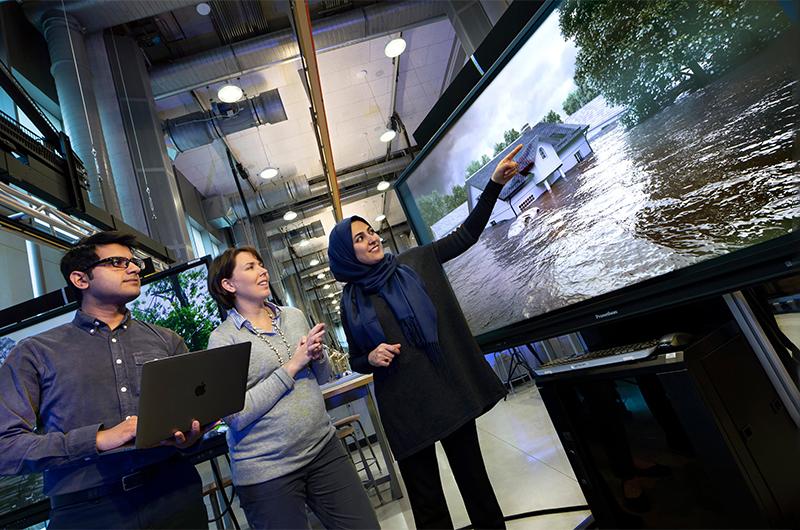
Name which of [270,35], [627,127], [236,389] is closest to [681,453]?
[627,127]

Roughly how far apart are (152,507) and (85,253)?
2.84ft

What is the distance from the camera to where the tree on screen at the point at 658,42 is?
110cm

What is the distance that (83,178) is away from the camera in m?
2.98

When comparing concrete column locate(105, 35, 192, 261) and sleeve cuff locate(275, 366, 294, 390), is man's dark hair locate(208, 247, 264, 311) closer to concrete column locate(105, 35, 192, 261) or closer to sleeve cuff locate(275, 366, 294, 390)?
sleeve cuff locate(275, 366, 294, 390)

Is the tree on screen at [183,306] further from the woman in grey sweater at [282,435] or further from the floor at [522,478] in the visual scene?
the woman in grey sweater at [282,435]

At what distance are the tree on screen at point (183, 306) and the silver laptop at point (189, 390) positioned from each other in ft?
8.06

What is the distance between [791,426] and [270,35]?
5462 mm

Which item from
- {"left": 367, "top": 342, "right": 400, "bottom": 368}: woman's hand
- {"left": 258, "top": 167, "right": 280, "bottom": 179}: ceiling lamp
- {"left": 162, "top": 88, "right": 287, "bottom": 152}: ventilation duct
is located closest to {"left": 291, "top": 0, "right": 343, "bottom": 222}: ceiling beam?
{"left": 162, "top": 88, "right": 287, "bottom": 152}: ventilation duct

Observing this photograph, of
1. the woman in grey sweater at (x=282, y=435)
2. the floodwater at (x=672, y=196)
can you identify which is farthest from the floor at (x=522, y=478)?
the woman in grey sweater at (x=282, y=435)

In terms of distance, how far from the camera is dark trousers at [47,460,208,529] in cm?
118

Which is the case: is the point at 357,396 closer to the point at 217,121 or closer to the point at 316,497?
the point at 316,497

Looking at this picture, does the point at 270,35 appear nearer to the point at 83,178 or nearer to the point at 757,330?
the point at 83,178

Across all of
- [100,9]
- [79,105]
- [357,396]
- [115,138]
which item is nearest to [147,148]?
[115,138]

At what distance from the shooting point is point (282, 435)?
1325mm
